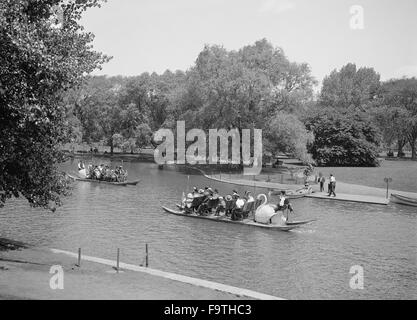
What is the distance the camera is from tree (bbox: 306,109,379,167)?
2980 inches

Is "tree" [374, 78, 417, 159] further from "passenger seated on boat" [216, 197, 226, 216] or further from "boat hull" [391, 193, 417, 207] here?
"passenger seated on boat" [216, 197, 226, 216]

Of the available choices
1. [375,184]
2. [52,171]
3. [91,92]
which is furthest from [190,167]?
[52,171]

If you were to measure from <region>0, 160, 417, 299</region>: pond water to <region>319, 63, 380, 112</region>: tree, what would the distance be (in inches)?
3176

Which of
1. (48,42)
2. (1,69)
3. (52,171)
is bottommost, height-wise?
(52,171)

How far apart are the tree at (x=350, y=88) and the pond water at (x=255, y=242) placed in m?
80.7

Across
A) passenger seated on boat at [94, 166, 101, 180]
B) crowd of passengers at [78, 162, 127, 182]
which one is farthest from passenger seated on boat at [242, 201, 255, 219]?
passenger seated on boat at [94, 166, 101, 180]

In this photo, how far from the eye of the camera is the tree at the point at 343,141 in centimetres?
7569

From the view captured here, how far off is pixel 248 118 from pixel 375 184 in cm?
1952

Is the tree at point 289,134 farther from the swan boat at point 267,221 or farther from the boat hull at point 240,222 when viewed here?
the swan boat at point 267,221

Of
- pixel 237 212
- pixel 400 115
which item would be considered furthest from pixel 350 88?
pixel 237 212

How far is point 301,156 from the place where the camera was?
198 ft

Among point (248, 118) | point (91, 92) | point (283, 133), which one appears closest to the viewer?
point (283, 133)

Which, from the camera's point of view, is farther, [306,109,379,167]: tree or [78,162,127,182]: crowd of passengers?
[306,109,379,167]: tree

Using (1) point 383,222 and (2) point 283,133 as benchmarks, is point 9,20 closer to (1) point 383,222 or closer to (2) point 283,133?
(1) point 383,222
